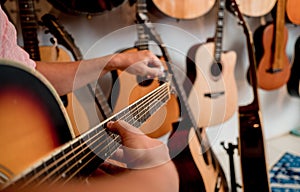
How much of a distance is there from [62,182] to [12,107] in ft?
0.39

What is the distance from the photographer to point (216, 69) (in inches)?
44.7

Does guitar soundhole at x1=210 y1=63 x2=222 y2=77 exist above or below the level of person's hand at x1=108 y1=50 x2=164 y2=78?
below

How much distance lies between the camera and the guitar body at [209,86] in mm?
1110

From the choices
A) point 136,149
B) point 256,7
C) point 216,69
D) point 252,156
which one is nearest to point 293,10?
point 256,7

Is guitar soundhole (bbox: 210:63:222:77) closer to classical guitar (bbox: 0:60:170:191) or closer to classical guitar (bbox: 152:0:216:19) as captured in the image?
classical guitar (bbox: 152:0:216:19)

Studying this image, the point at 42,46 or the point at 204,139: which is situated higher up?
the point at 42,46

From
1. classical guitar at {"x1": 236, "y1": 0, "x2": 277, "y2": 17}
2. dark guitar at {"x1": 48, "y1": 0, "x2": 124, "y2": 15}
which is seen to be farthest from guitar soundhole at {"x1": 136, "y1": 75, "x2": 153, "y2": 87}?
classical guitar at {"x1": 236, "y1": 0, "x2": 277, "y2": 17}

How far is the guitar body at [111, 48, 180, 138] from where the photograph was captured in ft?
2.36

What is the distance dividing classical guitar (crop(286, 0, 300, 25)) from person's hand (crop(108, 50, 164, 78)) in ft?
2.12

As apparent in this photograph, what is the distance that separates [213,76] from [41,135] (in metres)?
0.88

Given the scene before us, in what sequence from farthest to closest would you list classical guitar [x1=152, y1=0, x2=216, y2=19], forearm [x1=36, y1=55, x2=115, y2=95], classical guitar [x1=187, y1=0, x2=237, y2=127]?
classical guitar [x1=187, y1=0, x2=237, y2=127], classical guitar [x1=152, y1=0, x2=216, y2=19], forearm [x1=36, y1=55, x2=115, y2=95]

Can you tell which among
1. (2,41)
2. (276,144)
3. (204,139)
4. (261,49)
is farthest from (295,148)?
(2,41)

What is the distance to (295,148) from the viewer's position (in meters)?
1.45

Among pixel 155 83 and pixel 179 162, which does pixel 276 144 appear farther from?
pixel 155 83
